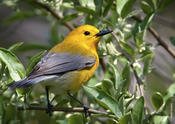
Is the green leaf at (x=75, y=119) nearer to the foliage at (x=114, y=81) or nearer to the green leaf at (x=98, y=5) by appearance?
the foliage at (x=114, y=81)

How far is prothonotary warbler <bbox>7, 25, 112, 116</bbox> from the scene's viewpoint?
3.64 meters

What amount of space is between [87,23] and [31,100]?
44.3 inches

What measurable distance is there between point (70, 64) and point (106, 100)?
3.64 feet

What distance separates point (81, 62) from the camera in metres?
4.02

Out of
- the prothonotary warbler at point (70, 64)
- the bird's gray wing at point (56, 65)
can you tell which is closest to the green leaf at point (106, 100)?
the prothonotary warbler at point (70, 64)

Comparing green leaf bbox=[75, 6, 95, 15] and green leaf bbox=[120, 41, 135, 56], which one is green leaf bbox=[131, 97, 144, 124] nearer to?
green leaf bbox=[120, 41, 135, 56]

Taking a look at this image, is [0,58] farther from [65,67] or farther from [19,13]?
[19,13]

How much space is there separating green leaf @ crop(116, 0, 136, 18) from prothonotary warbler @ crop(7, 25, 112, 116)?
302 millimetres

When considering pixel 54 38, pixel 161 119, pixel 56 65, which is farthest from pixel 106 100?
pixel 54 38

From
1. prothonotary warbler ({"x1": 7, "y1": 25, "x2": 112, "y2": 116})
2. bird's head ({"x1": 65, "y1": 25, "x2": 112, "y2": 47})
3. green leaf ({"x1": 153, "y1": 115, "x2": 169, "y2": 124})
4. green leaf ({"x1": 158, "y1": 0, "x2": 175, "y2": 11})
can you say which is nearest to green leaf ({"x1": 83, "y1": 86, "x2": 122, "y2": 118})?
green leaf ({"x1": 153, "y1": 115, "x2": 169, "y2": 124})

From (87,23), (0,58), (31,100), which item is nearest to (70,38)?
(87,23)

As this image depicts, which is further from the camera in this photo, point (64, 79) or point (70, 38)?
point (70, 38)

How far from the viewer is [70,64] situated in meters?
3.96

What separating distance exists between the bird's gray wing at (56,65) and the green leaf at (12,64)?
0.29 feet
